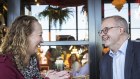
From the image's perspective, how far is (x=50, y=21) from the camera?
14.9 feet

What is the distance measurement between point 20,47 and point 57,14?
176 centimetres

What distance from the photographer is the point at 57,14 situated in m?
4.55

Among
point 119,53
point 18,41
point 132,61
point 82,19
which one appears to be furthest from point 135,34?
point 18,41

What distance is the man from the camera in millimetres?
3479

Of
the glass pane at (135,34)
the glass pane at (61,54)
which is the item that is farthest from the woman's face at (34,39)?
the glass pane at (135,34)

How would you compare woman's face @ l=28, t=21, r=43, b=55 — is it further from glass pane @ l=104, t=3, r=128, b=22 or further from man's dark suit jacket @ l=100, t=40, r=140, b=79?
glass pane @ l=104, t=3, r=128, b=22

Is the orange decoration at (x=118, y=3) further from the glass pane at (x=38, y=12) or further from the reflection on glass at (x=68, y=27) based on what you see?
the glass pane at (x=38, y=12)

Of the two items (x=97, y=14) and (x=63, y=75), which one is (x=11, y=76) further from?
(x=97, y=14)

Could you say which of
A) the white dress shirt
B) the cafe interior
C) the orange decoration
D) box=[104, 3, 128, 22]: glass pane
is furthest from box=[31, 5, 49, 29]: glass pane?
the white dress shirt

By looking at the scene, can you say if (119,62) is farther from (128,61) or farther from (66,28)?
(66,28)

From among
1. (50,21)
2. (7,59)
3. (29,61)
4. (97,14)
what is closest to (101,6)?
(97,14)

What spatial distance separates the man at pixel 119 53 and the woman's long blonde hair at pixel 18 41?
104cm

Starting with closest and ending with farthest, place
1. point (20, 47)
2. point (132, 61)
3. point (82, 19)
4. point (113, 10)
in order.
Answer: point (20, 47)
point (132, 61)
point (82, 19)
point (113, 10)

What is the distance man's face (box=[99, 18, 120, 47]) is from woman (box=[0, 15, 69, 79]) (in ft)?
3.07
